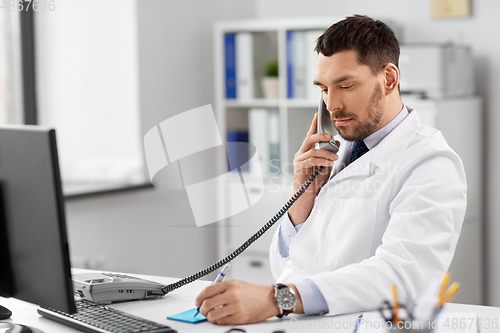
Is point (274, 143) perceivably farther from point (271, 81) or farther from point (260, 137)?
point (271, 81)

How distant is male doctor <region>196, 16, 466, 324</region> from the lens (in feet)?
4.36

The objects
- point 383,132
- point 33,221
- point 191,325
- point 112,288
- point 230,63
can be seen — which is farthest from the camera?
point 230,63

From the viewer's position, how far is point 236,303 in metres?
1.27

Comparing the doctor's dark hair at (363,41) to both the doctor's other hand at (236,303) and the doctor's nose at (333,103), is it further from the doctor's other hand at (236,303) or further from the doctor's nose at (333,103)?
the doctor's other hand at (236,303)

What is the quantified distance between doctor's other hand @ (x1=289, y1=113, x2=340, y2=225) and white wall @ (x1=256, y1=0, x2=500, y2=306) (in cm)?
155

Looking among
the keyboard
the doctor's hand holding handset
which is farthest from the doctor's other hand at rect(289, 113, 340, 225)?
the keyboard

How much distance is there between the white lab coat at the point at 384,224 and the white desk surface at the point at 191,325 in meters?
0.05

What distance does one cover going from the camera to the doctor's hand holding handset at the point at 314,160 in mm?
1758

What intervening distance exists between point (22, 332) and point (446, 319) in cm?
84

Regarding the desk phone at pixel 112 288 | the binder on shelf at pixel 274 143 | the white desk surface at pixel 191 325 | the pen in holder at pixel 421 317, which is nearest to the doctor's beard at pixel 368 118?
the white desk surface at pixel 191 325

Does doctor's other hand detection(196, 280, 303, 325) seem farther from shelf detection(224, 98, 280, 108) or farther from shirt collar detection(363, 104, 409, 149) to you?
shelf detection(224, 98, 280, 108)

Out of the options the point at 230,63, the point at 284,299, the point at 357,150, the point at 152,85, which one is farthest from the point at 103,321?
the point at 230,63

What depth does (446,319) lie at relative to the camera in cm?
127

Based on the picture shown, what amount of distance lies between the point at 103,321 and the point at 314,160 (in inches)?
29.6
